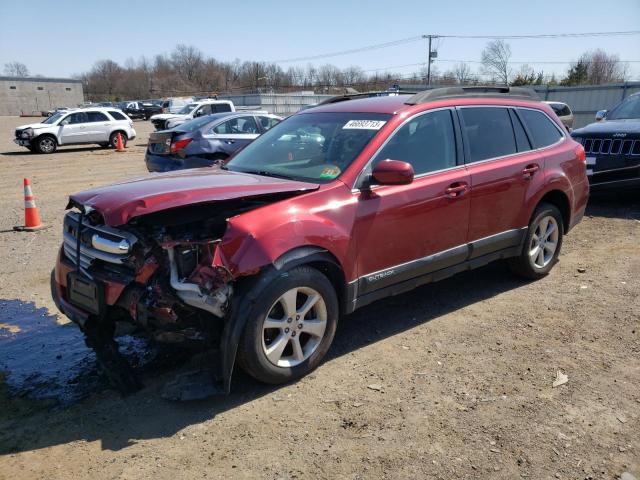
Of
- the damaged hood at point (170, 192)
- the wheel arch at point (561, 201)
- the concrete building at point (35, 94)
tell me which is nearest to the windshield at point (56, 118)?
the damaged hood at point (170, 192)

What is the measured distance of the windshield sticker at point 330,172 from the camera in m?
3.88

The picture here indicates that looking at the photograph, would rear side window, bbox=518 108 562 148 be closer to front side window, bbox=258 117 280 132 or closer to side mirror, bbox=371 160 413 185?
side mirror, bbox=371 160 413 185

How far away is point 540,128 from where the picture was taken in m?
5.45

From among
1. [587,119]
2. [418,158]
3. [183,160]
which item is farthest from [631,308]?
[587,119]

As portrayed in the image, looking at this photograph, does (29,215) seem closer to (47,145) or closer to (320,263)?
(320,263)

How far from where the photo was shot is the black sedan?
1066cm

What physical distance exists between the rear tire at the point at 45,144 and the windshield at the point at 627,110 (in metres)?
19.5

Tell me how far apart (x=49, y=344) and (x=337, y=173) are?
9.09 ft

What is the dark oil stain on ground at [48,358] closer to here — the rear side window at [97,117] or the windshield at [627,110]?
the windshield at [627,110]

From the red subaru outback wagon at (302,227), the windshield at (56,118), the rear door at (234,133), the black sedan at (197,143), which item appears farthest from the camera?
the windshield at (56,118)

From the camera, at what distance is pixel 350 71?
7950 centimetres

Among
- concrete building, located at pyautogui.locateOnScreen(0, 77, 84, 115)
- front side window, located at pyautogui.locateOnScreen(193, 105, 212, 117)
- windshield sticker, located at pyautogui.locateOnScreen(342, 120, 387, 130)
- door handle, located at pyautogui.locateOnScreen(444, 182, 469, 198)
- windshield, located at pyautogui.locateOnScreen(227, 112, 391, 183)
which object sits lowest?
door handle, located at pyautogui.locateOnScreen(444, 182, 469, 198)

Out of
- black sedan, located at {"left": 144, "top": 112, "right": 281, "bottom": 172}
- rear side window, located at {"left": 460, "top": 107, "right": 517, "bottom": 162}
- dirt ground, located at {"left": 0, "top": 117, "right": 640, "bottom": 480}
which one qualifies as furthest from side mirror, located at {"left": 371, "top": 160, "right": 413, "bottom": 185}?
black sedan, located at {"left": 144, "top": 112, "right": 281, "bottom": 172}

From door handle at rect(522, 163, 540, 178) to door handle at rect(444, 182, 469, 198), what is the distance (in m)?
0.92
